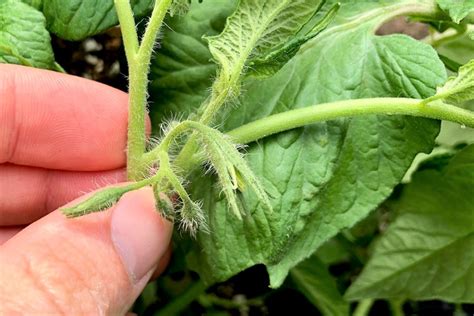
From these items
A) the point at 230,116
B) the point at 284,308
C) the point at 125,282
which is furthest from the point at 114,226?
the point at 284,308

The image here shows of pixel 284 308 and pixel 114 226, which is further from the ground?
pixel 114 226


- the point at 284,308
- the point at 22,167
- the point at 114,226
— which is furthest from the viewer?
the point at 284,308

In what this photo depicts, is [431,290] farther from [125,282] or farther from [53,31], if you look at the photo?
[53,31]

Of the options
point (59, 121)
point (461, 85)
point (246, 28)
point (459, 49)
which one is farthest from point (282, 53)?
point (459, 49)

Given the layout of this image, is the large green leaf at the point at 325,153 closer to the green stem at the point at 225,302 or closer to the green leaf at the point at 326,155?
the green leaf at the point at 326,155

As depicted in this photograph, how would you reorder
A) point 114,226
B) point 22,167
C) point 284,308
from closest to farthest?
1. point 114,226
2. point 22,167
3. point 284,308

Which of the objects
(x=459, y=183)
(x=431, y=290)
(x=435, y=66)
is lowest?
(x=431, y=290)

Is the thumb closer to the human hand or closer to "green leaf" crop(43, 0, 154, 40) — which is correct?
the human hand

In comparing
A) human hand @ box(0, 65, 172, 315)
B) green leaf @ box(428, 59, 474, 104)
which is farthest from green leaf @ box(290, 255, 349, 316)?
green leaf @ box(428, 59, 474, 104)
